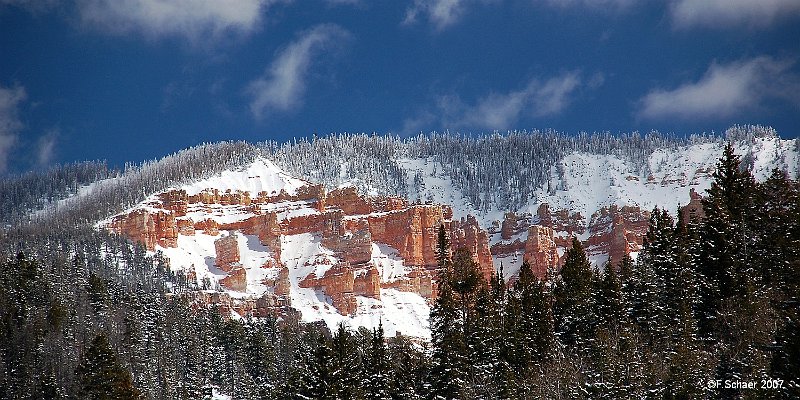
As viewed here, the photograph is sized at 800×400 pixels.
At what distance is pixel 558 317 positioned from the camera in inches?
2249

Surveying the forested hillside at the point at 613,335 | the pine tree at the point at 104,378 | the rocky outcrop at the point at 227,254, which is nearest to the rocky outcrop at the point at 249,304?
the rocky outcrop at the point at 227,254

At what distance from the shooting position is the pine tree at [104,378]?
62.1m

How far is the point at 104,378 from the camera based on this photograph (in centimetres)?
6319

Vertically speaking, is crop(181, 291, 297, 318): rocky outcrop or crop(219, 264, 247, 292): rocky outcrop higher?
crop(219, 264, 247, 292): rocky outcrop

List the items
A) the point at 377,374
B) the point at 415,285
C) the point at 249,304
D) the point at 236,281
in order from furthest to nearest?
the point at 415,285 < the point at 236,281 < the point at 249,304 < the point at 377,374

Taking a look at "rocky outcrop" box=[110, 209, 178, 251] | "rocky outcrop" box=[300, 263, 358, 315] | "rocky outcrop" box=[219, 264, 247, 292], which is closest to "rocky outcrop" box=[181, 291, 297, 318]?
"rocky outcrop" box=[219, 264, 247, 292]

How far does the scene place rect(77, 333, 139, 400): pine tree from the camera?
62.1 metres

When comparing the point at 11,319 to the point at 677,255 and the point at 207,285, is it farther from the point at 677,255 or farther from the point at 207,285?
the point at 207,285

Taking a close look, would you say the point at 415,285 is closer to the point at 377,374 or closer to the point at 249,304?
the point at 249,304

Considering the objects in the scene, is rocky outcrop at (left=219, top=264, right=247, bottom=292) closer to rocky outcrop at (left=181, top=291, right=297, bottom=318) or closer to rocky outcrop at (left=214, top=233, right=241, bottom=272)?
rocky outcrop at (left=214, top=233, right=241, bottom=272)

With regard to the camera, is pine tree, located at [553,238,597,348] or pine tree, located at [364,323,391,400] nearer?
pine tree, located at [364,323,391,400]

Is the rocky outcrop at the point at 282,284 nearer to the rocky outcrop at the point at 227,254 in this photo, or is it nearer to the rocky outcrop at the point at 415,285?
the rocky outcrop at the point at 227,254

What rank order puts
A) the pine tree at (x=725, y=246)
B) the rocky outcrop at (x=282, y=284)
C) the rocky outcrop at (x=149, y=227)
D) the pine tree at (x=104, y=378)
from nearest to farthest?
the pine tree at (x=725, y=246), the pine tree at (x=104, y=378), the rocky outcrop at (x=282, y=284), the rocky outcrop at (x=149, y=227)

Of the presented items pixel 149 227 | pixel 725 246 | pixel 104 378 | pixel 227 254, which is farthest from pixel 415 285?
pixel 725 246
